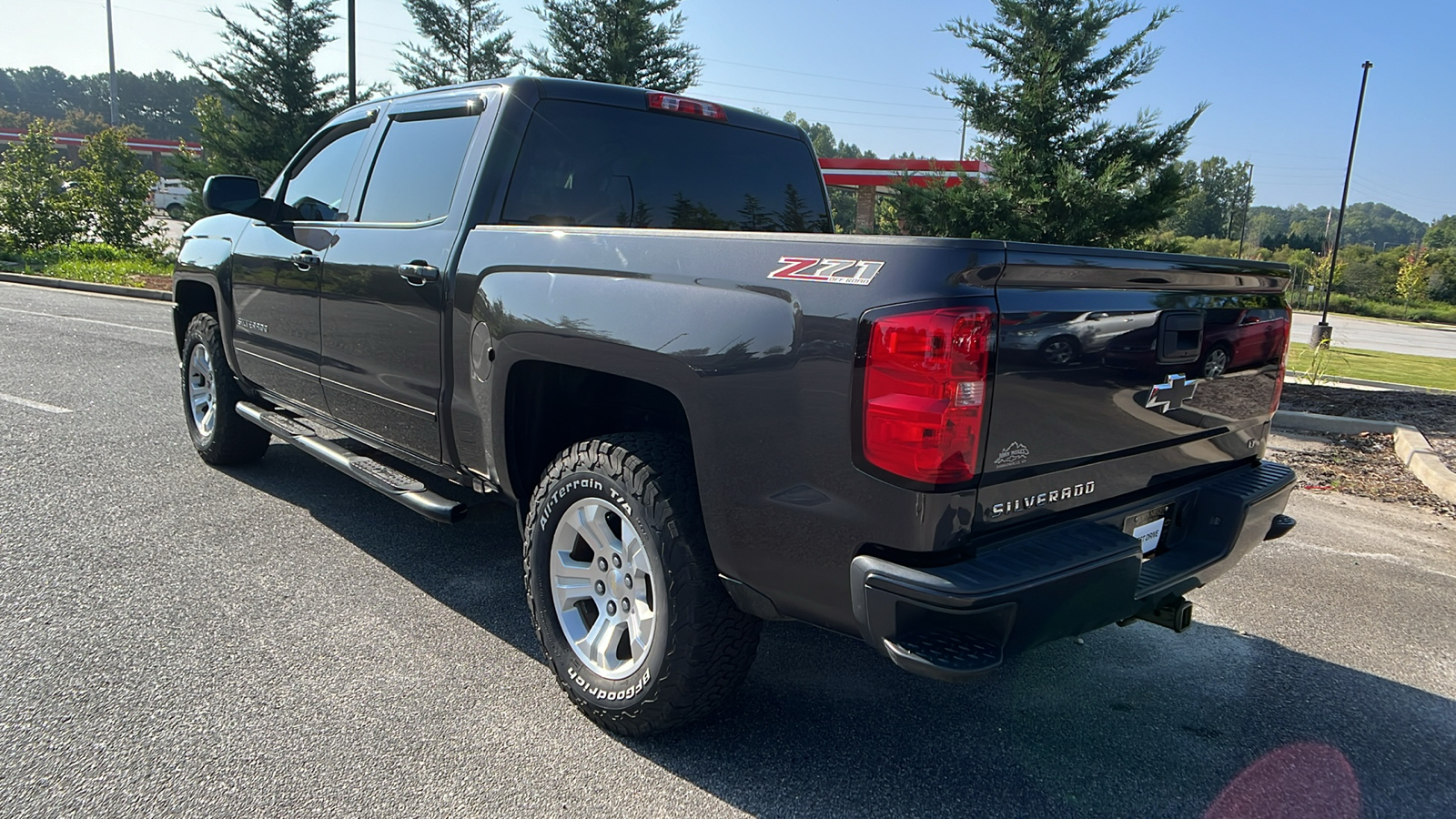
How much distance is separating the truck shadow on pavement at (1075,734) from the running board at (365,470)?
26 centimetres

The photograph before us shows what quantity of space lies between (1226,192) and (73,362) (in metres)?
114

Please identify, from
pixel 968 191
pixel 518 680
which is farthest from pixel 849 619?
pixel 968 191

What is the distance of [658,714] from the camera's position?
8.52ft

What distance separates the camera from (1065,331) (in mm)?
2223

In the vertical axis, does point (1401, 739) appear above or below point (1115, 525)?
below

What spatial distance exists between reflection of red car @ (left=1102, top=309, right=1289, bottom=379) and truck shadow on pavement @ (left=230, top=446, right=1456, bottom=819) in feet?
3.74

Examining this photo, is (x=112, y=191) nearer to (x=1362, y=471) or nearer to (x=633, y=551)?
(x=633, y=551)

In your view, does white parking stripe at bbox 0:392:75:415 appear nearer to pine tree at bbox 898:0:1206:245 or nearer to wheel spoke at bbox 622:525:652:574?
wheel spoke at bbox 622:525:652:574

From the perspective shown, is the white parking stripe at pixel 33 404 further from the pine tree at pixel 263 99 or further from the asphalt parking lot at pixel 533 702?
the pine tree at pixel 263 99

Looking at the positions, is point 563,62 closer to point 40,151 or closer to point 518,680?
point 40,151

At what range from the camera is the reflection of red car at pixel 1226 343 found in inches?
95.2

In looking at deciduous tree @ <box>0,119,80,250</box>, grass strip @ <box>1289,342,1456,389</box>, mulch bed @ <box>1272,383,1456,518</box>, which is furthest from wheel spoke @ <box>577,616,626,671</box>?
deciduous tree @ <box>0,119,80,250</box>

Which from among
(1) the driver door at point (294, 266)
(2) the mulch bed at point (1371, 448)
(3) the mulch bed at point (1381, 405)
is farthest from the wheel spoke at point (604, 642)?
(3) the mulch bed at point (1381, 405)

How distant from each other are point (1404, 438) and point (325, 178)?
312 inches
